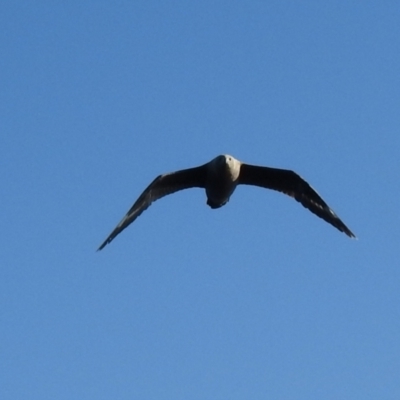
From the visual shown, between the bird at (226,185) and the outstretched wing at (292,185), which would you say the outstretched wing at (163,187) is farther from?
the outstretched wing at (292,185)

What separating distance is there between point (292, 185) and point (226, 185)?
1936 millimetres

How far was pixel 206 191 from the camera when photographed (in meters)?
22.3

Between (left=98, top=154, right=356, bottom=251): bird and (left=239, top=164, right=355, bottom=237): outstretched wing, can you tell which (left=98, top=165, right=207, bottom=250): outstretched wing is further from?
(left=239, top=164, right=355, bottom=237): outstretched wing

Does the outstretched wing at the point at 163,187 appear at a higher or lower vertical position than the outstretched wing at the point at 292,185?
lower

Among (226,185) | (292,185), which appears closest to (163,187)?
(226,185)

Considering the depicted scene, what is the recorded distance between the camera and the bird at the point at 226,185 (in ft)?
71.8

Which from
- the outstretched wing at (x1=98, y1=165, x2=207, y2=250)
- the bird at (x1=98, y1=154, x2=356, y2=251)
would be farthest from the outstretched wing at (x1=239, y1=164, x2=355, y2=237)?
the outstretched wing at (x1=98, y1=165, x2=207, y2=250)

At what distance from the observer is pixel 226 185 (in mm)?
21812

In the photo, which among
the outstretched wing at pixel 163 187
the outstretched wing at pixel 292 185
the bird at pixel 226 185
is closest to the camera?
the bird at pixel 226 185

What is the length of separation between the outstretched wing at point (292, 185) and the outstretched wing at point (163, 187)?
2.66 ft

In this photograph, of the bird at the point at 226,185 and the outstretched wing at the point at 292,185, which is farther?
the outstretched wing at the point at 292,185

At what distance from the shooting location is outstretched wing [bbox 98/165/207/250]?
22.6m

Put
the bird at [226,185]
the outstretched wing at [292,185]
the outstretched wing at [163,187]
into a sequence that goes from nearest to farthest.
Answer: the bird at [226,185]
the outstretched wing at [163,187]
the outstretched wing at [292,185]

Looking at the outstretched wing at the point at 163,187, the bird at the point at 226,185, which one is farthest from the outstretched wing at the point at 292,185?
the outstretched wing at the point at 163,187
